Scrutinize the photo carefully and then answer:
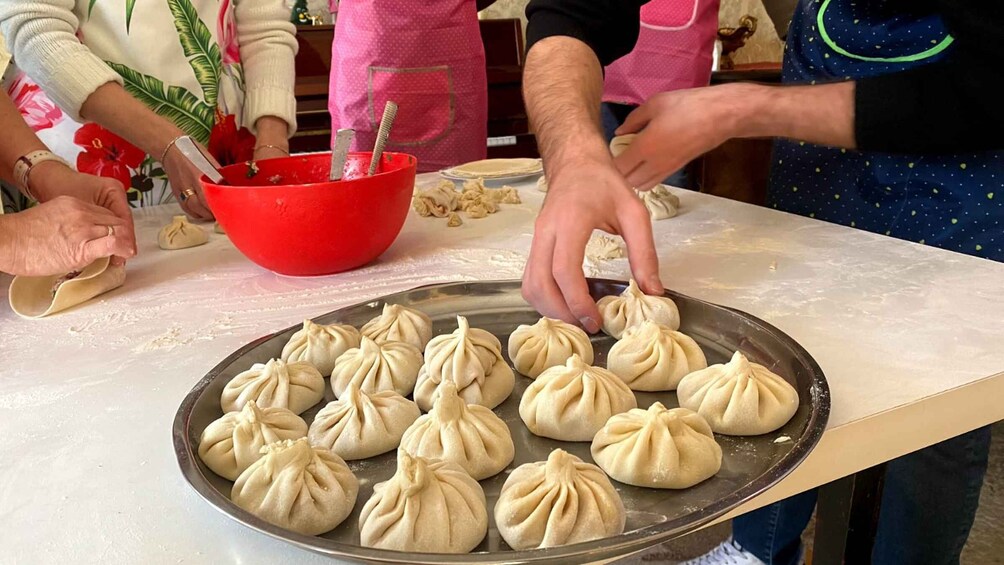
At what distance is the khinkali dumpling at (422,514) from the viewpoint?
61cm

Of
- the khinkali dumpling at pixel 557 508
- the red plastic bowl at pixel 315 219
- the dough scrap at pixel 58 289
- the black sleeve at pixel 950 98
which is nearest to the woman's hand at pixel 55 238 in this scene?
the dough scrap at pixel 58 289

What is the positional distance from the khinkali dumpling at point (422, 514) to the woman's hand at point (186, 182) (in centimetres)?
109

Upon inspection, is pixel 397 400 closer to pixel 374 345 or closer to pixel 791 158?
pixel 374 345

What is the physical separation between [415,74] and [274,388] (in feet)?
6.63

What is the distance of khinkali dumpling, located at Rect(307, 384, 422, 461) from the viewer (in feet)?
2.51

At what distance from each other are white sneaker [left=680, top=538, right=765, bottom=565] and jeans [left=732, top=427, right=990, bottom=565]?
334 millimetres

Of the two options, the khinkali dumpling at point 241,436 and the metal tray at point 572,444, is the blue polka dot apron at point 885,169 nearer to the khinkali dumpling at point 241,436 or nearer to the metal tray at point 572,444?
the metal tray at point 572,444

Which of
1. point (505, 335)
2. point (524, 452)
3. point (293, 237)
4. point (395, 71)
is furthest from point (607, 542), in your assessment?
point (395, 71)

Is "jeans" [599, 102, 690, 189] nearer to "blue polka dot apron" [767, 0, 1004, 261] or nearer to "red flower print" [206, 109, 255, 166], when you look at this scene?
"blue polka dot apron" [767, 0, 1004, 261]

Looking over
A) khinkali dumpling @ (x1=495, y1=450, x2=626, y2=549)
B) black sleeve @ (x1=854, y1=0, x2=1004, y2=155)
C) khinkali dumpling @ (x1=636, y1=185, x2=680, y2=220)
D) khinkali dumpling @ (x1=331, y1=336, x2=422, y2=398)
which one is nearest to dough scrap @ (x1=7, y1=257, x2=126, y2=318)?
khinkali dumpling @ (x1=331, y1=336, x2=422, y2=398)

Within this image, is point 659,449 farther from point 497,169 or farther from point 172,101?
point 172,101

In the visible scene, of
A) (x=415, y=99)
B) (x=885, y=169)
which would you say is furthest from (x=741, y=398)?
(x=415, y=99)

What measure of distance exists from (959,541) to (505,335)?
1139mm

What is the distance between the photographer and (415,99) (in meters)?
2.68
